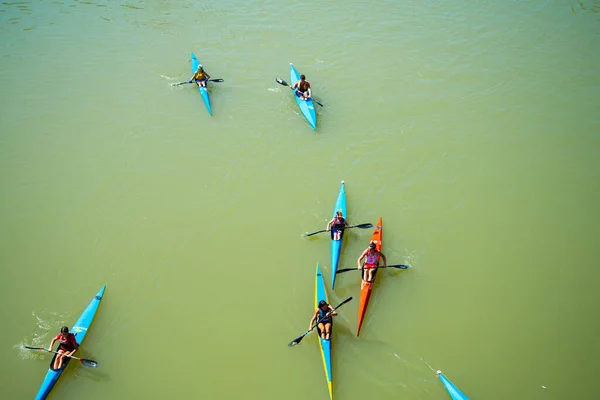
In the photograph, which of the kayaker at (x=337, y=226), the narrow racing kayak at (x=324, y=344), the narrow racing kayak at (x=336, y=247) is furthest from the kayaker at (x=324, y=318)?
the kayaker at (x=337, y=226)

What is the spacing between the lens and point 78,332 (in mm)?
6281

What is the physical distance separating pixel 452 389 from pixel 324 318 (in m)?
1.90

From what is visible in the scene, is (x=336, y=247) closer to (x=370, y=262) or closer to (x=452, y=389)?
(x=370, y=262)

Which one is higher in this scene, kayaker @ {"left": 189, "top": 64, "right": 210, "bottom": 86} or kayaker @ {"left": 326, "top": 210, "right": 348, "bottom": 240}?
kayaker @ {"left": 189, "top": 64, "right": 210, "bottom": 86}

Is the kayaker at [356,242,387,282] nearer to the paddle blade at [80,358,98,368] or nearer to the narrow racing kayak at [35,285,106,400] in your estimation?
the paddle blade at [80,358,98,368]

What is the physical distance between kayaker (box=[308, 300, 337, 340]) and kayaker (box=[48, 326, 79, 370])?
3313 mm

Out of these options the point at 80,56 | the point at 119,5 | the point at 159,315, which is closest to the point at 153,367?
the point at 159,315

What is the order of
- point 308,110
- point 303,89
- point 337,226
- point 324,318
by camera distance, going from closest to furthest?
point 324,318 → point 337,226 → point 308,110 → point 303,89

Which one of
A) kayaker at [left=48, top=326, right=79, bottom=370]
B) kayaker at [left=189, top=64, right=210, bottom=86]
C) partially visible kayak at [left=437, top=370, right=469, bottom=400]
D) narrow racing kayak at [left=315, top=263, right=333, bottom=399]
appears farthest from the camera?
kayaker at [left=189, top=64, right=210, bottom=86]

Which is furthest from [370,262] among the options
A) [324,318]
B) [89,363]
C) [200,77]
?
[200,77]

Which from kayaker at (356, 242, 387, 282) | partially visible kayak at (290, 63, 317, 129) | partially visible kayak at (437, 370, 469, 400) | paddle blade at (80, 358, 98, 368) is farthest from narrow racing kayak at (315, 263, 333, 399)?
partially visible kayak at (290, 63, 317, 129)

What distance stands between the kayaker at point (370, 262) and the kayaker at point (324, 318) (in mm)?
805

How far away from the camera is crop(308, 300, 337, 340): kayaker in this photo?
613 centimetres

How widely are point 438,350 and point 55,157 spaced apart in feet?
26.6
